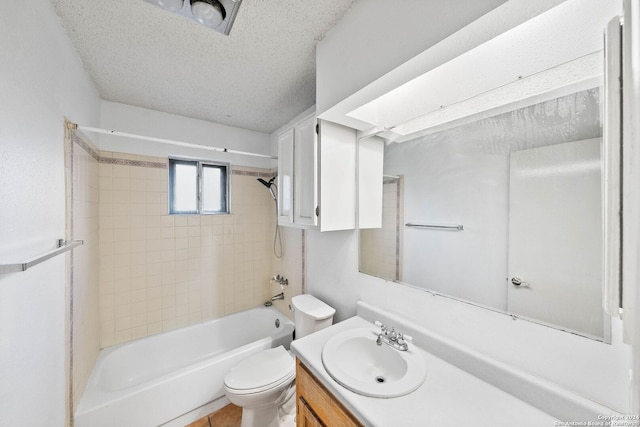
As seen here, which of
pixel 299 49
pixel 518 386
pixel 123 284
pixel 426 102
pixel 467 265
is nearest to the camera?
pixel 518 386

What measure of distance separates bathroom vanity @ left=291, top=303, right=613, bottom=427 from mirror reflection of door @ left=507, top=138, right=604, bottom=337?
0.28 metres

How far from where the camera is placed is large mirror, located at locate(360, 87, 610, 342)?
0.72 meters

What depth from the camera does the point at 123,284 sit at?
207 centimetres

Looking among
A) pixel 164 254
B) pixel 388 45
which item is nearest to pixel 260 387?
pixel 164 254

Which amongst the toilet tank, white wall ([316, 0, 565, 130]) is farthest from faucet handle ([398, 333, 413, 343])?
white wall ([316, 0, 565, 130])

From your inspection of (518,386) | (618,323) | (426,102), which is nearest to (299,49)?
(426,102)

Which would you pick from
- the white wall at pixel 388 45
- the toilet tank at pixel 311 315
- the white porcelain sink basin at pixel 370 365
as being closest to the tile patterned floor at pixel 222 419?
the toilet tank at pixel 311 315

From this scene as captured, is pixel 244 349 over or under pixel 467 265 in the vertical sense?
under

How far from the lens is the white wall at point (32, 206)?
2.52ft

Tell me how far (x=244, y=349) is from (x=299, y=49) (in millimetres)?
2236

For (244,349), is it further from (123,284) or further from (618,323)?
(618,323)

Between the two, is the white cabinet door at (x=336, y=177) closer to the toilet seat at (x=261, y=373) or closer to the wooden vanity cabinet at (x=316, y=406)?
the wooden vanity cabinet at (x=316, y=406)

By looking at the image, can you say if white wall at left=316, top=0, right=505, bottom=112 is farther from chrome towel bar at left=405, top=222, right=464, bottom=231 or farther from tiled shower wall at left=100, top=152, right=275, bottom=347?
tiled shower wall at left=100, top=152, right=275, bottom=347

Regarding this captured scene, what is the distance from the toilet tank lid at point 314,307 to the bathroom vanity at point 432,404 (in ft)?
1.42
